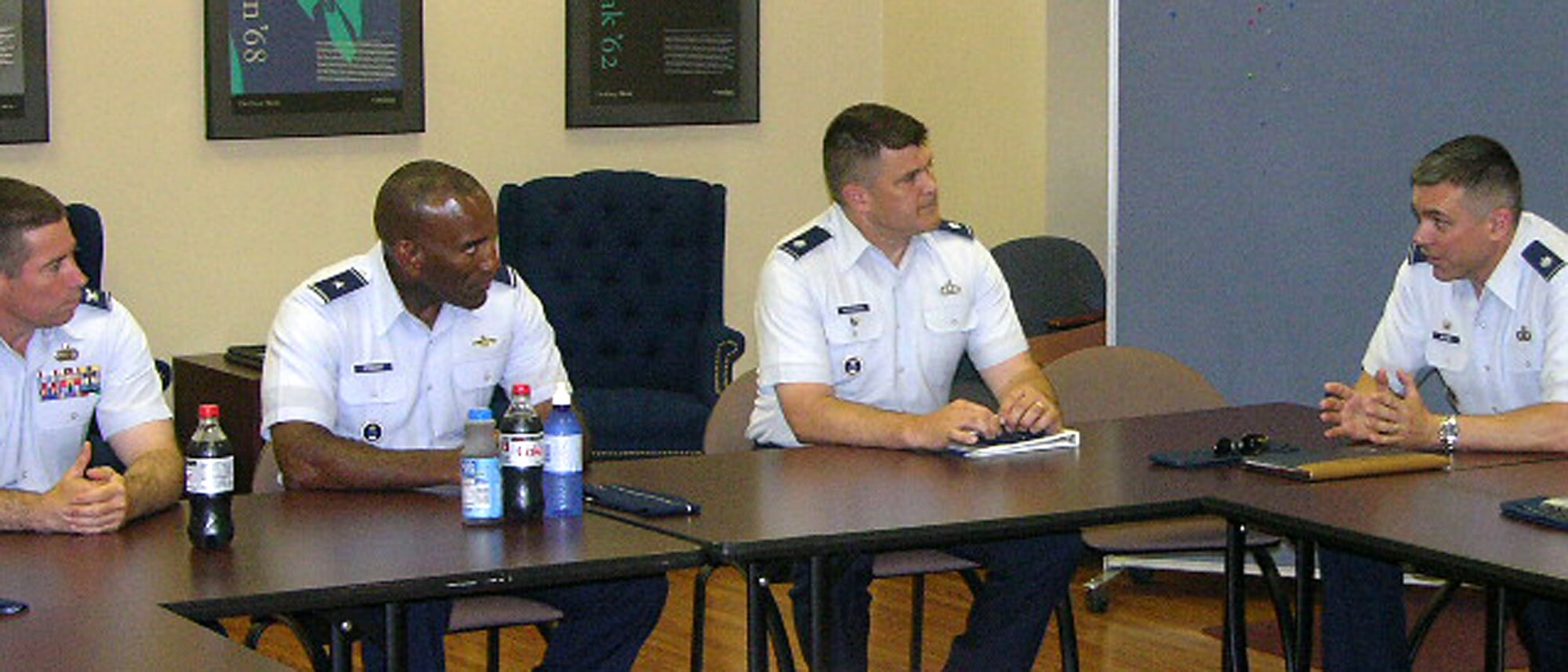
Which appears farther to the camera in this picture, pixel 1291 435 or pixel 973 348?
pixel 973 348

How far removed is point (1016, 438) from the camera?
4508 millimetres

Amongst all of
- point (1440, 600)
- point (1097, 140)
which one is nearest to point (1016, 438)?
point (1440, 600)

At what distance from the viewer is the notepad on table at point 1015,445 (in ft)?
14.5

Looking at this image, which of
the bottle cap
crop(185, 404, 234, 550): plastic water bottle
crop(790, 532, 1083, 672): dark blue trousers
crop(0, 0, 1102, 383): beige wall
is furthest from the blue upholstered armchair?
crop(185, 404, 234, 550): plastic water bottle

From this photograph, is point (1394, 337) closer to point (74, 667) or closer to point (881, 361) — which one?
point (881, 361)

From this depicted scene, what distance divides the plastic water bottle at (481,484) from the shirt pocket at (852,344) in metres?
1.40

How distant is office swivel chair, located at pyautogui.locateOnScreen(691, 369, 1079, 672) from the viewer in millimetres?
4441

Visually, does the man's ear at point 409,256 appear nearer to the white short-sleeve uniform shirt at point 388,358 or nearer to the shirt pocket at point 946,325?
the white short-sleeve uniform shirt at point 388,358

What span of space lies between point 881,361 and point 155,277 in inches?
110

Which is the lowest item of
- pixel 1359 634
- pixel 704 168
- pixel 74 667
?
pixel 1359 634

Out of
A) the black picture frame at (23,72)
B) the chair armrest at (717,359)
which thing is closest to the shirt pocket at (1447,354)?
the chair armrest at (717,359)

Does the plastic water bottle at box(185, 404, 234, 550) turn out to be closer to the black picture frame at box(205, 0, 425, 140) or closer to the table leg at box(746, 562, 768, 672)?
the table leg at box(746, 562, 768, 672)

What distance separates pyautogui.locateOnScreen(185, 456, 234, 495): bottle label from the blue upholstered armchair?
11.8 ft

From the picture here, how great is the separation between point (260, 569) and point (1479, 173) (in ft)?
8.56
